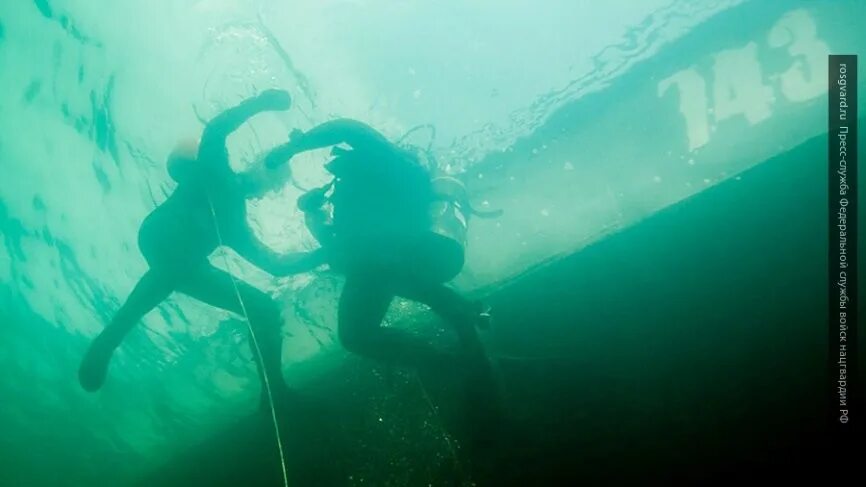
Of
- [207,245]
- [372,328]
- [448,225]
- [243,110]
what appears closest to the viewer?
[243,110]

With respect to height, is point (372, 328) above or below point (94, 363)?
above

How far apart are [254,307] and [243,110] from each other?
10.6 feet

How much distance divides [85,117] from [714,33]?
66.9ft

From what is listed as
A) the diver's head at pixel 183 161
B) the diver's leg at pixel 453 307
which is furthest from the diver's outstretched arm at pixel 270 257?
the diver's leg at pixel 453 307

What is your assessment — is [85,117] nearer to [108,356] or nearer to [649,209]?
[108,356]

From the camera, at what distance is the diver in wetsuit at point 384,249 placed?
5.60m

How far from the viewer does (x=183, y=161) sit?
231 inches

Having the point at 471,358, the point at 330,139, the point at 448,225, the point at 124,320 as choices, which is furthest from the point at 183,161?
the point at 471,358

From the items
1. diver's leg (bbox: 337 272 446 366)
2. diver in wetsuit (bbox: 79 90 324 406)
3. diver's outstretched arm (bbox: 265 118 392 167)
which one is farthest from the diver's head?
diver's leg (bbox: 337 272 446 366)

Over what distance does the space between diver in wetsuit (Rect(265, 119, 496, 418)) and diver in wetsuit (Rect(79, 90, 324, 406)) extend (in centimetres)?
85

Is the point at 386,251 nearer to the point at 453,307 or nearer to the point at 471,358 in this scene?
the point at 453,307

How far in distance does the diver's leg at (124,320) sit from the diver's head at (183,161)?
1.72m

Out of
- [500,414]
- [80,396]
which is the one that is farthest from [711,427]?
[80,396]

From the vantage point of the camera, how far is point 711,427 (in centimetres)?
362
